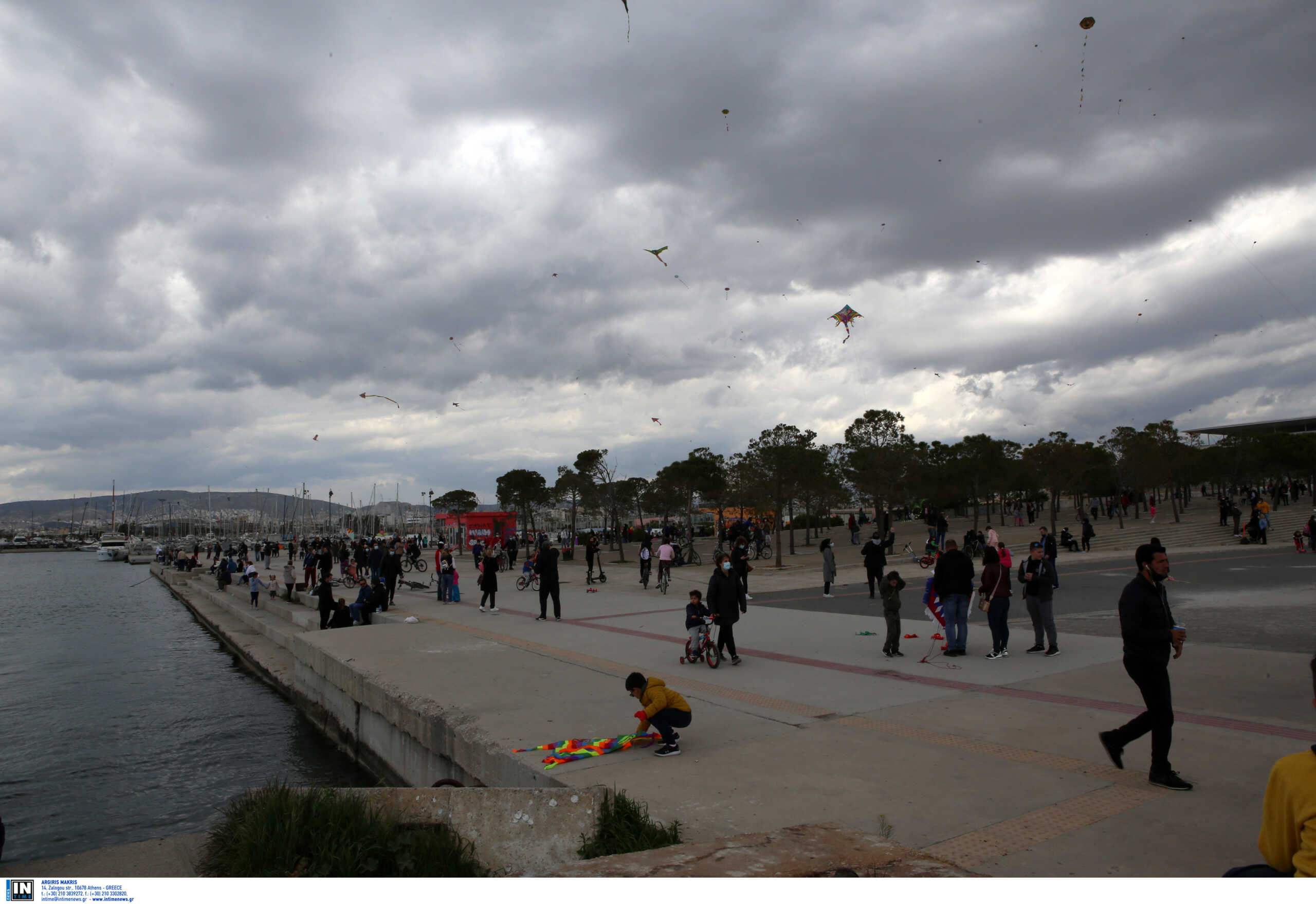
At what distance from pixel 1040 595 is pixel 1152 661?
5.10 metres

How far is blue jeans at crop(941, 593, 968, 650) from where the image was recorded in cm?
1027

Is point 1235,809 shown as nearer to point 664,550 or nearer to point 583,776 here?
point 583,776

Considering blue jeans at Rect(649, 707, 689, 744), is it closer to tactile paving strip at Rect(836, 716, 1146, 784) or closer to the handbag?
tactile paving strip at Rect(836, 716, 1146, 784)

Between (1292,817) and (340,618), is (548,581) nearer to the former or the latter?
(340,618)

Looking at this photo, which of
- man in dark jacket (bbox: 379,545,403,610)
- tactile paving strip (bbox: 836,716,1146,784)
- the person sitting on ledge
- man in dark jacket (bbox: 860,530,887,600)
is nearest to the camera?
tactile paving strip (bbox: 836,716,1146,784)

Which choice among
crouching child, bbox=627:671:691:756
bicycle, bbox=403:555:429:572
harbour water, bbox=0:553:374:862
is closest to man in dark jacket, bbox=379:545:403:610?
harbour water, bbox=0:553:374:862

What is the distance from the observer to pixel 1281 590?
52.1 feet

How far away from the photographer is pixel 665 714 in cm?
631

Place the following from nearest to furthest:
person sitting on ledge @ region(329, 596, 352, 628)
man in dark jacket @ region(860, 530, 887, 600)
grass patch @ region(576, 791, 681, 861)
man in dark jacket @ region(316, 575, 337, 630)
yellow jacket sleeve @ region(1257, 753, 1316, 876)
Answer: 1. yellow jacket sleeve @ region(1257, 753, 1316, 876)
2. grass patch @ region(576, 791, 681, 861)
3. person sitting on ledge @ region(329, 596, 352, 628)
4. man in dark jacket @ region(316, 575, 337, 630)
5. man in dark jacket @ region(860, 530, 887, 600)

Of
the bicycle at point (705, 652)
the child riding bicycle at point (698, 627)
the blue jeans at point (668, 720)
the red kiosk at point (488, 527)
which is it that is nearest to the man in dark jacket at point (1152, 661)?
the blue jeans at point (668, 720)

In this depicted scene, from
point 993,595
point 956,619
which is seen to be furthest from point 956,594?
point 993,595

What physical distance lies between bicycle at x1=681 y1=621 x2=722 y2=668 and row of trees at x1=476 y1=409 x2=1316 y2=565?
2461 cm

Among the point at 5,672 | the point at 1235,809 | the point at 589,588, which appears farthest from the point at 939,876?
the point at 5,672

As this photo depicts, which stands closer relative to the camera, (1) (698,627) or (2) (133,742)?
(1) (698,627)
